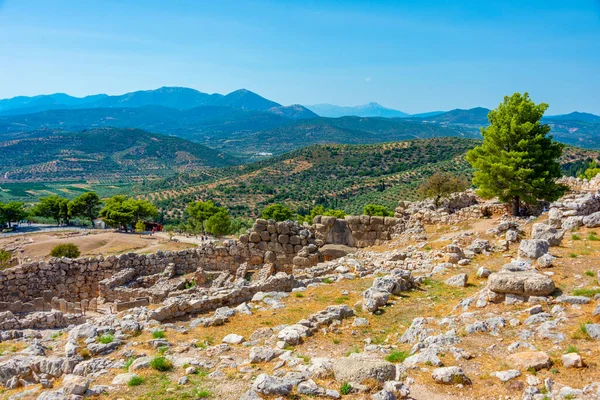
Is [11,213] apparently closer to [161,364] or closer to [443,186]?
[443,186]

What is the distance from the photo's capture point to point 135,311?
11047 millimetres

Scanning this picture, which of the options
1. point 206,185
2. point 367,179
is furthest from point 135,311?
point 206,185

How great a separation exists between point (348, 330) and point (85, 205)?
75.0 meters

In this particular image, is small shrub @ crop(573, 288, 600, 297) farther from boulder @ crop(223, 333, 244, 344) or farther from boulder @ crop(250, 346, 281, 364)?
boulder @ crop(223, 333, 244, 344)

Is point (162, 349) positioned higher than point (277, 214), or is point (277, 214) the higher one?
point (162, 349)

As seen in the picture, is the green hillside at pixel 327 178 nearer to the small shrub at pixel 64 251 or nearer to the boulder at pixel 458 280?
the small shrub at pixel 64 251

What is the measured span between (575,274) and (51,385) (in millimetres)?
9691

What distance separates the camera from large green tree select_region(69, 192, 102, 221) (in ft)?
243

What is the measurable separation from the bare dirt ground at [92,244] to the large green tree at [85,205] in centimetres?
1683

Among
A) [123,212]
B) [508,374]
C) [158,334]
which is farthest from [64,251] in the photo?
[508,374]

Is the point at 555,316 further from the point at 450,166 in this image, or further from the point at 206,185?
the point at 206,185

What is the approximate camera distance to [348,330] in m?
8.36

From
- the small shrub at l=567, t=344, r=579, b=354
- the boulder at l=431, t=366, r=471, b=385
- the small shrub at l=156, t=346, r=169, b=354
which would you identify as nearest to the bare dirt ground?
the small shrub at l=156, t=346, r=169, b=354

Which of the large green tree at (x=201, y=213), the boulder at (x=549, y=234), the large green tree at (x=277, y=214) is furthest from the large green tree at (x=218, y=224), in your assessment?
the boulder at (x=549, y=234)
